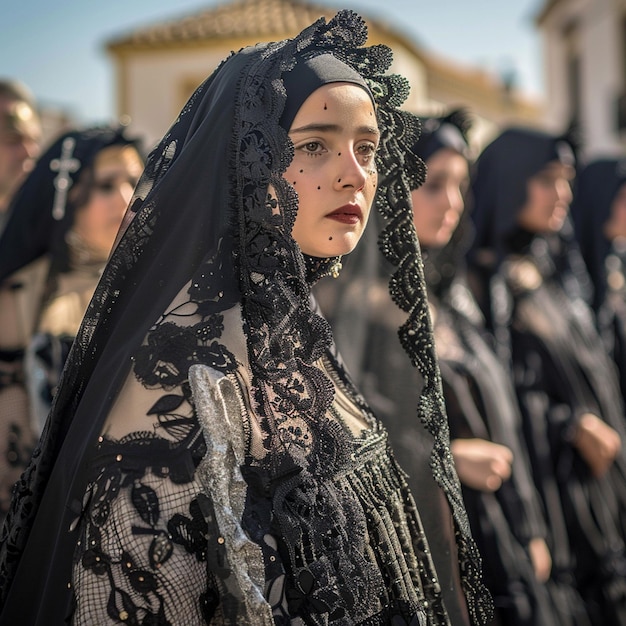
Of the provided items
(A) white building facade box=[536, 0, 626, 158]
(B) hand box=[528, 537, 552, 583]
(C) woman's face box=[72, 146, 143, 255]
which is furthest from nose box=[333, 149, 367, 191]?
(A) white building facade box=[536, 0, 626, 158]

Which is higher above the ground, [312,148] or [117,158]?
[117,158]

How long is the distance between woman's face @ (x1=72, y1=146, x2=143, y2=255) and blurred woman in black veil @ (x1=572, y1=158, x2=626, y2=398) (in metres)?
3.06

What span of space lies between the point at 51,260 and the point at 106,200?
30 centimetres

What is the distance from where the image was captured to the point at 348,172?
170cm

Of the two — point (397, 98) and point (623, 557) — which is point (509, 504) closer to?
point (623, 557)

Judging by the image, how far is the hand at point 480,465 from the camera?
3.05 m

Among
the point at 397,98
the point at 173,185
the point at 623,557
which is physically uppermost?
the point at 397,98

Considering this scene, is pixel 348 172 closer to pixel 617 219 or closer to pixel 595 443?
pixel 595 443

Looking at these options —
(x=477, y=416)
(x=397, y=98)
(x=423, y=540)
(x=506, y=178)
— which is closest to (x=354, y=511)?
(x=423, y=540)

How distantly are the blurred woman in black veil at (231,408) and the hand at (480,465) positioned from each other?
1.22 meters

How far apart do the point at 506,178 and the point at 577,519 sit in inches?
64.6

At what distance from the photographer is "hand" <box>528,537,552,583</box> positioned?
3400 millimetres

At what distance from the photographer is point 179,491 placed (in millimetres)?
1418

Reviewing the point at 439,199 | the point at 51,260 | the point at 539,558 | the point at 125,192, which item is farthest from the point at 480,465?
the point at 51,260
